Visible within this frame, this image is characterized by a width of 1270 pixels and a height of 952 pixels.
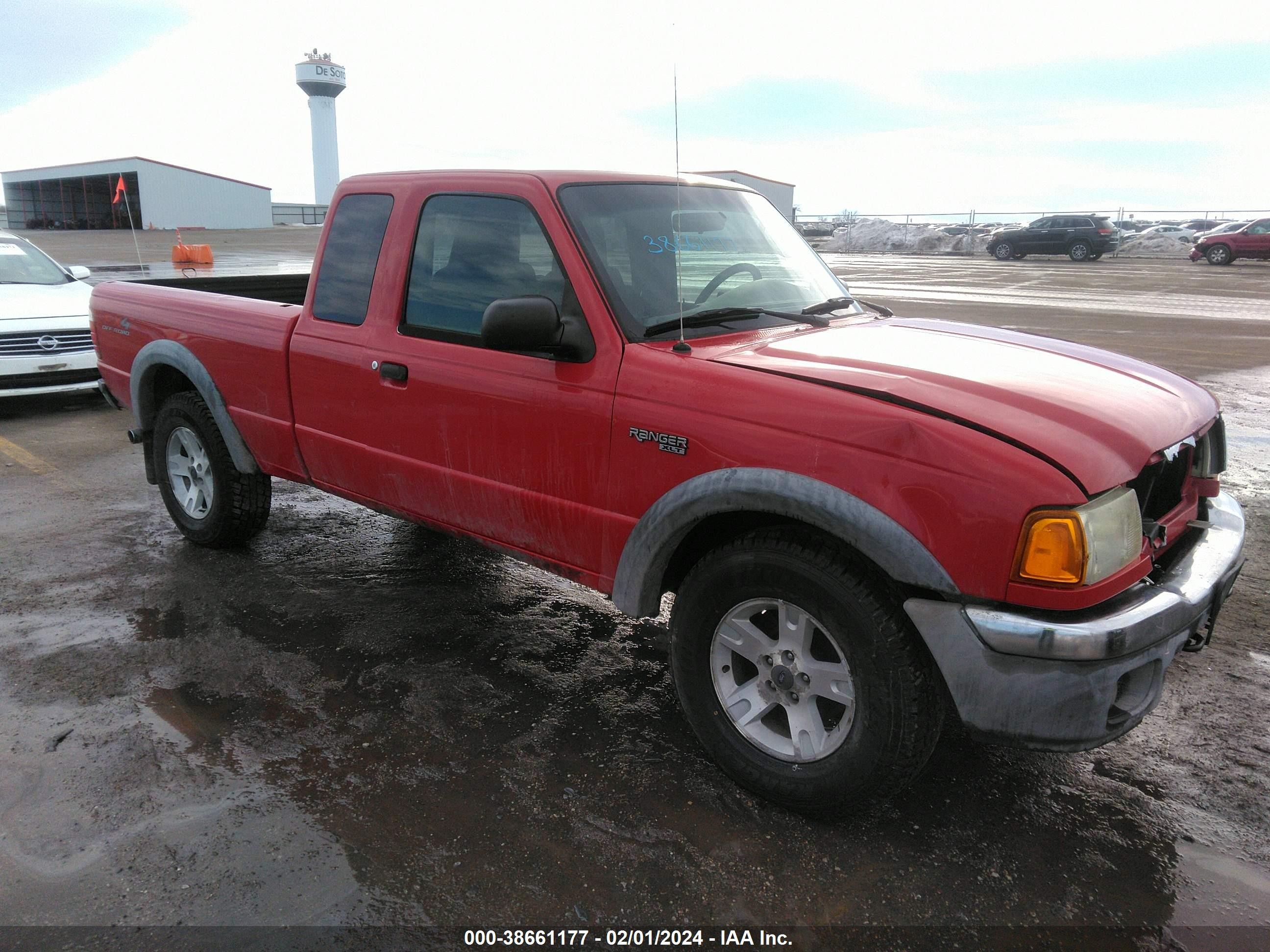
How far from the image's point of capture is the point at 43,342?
27.5 feet

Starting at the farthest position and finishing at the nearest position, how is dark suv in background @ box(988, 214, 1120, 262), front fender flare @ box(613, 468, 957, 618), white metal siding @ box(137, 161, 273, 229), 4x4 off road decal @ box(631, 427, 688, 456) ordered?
white metal siding @ box(137, 161, 273, 229) → dark suv in background @ box(988, 214, 1120, 262) → 4x4 off road decal @ box(631, 427, 688, 456) → front fender flare @ box(613, 468, 957, 618)

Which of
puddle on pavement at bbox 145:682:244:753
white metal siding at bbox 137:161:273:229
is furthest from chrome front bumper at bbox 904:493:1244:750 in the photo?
white metal siding at bbox 137:161:273:229

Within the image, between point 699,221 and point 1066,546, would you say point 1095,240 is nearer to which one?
point 699,221

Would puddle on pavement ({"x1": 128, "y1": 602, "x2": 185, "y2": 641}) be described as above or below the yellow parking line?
below

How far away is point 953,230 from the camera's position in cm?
4256

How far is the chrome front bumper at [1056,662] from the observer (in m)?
2.33

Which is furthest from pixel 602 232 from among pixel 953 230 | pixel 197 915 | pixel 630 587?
pixel 953 230

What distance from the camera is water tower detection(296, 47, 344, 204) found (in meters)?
84.1

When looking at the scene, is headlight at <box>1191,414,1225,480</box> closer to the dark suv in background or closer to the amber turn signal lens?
the amber turn signal lens

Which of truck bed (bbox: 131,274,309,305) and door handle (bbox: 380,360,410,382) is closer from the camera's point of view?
door handle (bbox: 380,360,410,382)

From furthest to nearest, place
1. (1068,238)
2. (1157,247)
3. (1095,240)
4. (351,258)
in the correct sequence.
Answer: (1157,247), (1068,238), (1095,240), (351,258)

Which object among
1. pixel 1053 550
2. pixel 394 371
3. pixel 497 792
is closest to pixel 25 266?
pixel 394 371

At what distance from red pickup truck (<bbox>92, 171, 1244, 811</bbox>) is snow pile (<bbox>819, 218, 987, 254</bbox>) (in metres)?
39.8

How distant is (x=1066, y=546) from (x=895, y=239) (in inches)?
1731
